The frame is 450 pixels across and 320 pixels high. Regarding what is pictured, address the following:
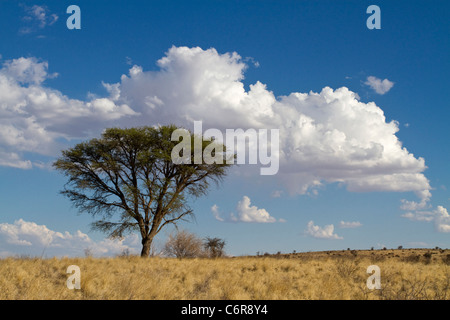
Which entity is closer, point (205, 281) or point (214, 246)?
point (205, 281)

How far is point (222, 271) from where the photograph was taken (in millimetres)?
18703

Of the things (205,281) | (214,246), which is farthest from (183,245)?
(205,281)

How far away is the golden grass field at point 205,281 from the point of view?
1298cm

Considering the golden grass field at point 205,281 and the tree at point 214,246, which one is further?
the tree at point 214,246

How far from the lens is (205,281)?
15750 mm

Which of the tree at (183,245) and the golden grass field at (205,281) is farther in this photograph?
the tree at (183,245)

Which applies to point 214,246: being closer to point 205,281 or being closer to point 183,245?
point 183,245

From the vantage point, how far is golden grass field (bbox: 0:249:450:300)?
13.0 meters

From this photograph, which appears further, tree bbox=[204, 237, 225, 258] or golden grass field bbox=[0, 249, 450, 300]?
tree bbox=[204, 237, 225, 258]

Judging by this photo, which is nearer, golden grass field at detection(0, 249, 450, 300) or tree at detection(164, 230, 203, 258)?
golden grass field at detection(0, 249, 450, 300)

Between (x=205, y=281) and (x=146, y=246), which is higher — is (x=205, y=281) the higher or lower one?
the lower one
